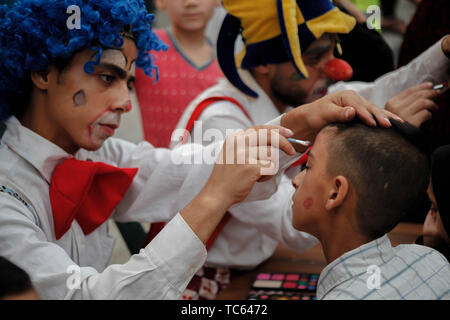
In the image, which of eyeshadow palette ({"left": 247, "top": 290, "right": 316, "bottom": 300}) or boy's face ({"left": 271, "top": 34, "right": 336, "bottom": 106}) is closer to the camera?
eyeshadow palette ({"left": 247, "top": 290, "right": 316, "bottom": 300})

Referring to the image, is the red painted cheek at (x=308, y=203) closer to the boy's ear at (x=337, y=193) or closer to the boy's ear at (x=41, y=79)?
the boy's ear at (x=337, y=193)

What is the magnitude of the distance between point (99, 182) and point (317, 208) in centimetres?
55

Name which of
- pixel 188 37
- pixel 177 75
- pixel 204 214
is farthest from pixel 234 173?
pixel 188 37

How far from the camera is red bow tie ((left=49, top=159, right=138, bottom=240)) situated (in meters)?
1.05

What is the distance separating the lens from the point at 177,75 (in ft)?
7.11

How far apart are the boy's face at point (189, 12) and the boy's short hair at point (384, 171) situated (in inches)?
53.5

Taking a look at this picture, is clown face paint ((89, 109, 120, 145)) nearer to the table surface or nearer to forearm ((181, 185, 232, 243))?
forearm ((181, 185, 232, 243))

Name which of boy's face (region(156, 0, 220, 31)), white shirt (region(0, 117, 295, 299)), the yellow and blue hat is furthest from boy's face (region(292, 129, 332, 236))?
boy's face (region(156, 0, 220, 31))

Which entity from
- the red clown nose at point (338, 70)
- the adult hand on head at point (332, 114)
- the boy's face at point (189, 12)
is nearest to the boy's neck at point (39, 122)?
the adult hand on head at point (332, 114)

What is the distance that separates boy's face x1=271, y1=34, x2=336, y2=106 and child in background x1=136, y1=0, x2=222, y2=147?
707 millimetres

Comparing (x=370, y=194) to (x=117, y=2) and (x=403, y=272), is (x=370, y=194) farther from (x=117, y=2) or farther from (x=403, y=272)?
(x=117, y=2)

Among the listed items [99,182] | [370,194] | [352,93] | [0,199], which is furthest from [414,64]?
[0,199]

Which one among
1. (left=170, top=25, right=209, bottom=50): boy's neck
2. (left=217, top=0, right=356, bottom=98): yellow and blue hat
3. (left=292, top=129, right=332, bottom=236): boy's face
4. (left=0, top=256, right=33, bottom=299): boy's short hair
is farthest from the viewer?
(left=170, top=25, right=209, bottom=50): boy's neck

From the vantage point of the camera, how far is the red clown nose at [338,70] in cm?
140
